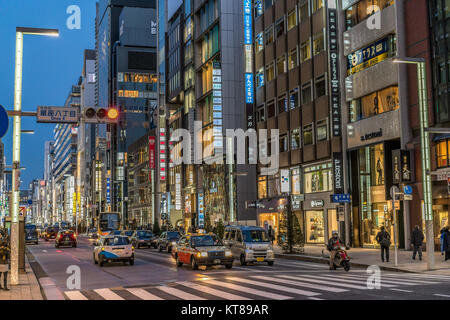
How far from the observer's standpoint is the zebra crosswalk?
52.6 feet

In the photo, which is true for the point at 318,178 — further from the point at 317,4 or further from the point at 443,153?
the point at 443,153

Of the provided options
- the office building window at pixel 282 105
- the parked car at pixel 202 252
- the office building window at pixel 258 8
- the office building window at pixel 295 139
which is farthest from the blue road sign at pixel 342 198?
the office building window at pixel 258 8

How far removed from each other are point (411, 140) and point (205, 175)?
137ft

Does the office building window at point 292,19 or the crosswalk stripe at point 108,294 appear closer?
the crosswalk stripe at point 108,294

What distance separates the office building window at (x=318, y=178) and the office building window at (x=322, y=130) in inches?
84.5

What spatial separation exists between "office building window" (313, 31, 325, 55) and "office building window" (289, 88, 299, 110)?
184 inches

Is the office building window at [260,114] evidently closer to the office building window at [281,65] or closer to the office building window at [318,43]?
the office building window at [281,65]

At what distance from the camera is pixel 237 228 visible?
99.7ft

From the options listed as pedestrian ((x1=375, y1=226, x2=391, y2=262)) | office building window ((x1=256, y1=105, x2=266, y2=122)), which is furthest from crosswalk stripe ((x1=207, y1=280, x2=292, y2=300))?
office building window ((x1=256, y1=105, x2=266, y2=122))

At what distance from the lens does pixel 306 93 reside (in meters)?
49.9

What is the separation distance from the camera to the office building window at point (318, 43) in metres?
47.3

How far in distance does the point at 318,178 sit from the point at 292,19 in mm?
14997

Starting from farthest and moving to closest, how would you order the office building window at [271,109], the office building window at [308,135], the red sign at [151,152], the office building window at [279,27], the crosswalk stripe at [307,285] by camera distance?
the red sign at [151,152] → the office building window at [271,109] → the office building window at [279,27] → the office building window at [308,135] → the crosswalk stripe at [307,285]

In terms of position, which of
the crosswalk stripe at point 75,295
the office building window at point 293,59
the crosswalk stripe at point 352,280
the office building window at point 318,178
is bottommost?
the crosswalk stripe at point 352,280
